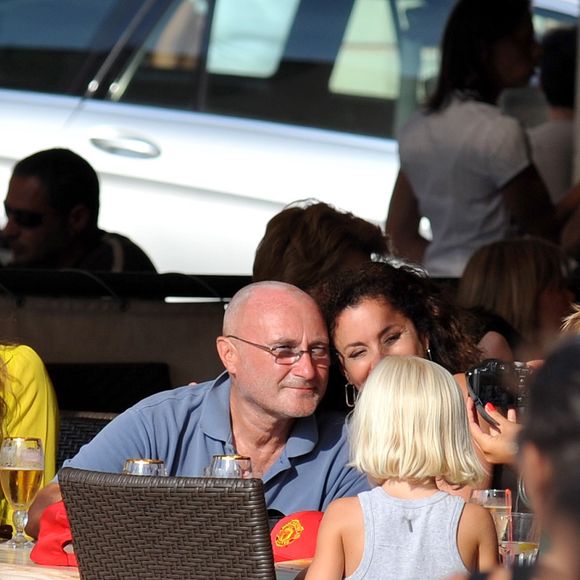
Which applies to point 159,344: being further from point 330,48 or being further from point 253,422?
point 330,48

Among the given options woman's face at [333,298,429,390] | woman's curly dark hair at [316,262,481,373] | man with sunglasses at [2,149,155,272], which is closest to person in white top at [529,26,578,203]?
man with sunglasses at [2,149,155,272]

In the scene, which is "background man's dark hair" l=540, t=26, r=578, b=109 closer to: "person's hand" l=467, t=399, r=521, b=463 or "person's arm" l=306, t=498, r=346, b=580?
"person's hand" l=467, t=399, r=521, b=463

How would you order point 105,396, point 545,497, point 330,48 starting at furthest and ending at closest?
point 330,48
point 105,396
point 545,497

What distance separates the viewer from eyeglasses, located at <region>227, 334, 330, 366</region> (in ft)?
10.7

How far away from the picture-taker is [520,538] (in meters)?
2.57

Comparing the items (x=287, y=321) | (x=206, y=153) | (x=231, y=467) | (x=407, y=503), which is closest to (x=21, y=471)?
(x=231, y=467)

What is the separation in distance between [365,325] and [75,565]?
1004 millimetres

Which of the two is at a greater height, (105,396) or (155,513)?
(155,513)

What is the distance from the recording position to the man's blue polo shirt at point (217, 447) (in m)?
3.18

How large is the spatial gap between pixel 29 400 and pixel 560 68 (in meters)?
3.19

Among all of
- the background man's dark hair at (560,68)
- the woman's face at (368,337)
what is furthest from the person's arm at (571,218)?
the woman's face at (368,337)

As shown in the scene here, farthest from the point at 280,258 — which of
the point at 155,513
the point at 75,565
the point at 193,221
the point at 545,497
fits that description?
the point at 545,497

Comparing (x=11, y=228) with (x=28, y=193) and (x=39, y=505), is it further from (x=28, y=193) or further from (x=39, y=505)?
(x=39, y=505)

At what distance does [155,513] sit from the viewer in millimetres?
2344
